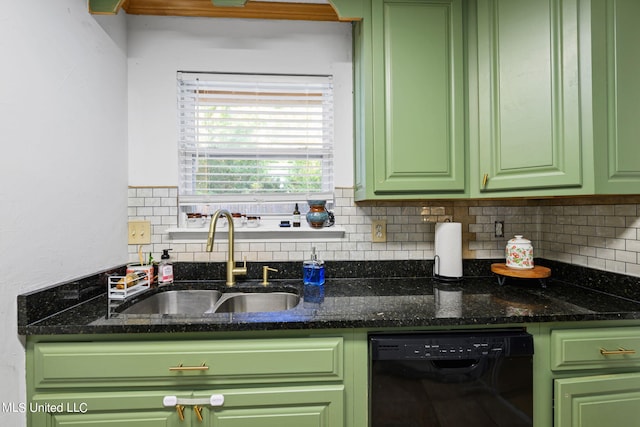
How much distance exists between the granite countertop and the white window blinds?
1.69 feet

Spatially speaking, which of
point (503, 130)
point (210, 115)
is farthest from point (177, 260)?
point (503, 130)

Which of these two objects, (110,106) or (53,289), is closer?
(53,289)

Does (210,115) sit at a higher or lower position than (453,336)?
higher

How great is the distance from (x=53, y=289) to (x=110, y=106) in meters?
0.90

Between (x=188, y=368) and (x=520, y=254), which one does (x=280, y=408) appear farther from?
(x=520, y=254)

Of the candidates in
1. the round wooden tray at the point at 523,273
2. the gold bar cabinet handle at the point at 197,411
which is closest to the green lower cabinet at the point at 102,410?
the gold bar cabinet handle at the point at 197,411

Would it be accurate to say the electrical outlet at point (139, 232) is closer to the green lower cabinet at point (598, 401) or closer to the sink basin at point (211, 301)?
the sink basin at point (211, 301)

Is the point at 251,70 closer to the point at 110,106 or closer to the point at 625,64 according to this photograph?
the point at 110,106

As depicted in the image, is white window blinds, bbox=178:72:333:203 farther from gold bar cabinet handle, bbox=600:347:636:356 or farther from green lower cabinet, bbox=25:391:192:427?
gold bar cabinet handle, bbox=600:347:636:356

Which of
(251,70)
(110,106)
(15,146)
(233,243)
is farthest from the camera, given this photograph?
(251,70)

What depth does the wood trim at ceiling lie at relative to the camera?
1655 millimetres

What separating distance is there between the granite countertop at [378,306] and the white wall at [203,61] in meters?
0.65

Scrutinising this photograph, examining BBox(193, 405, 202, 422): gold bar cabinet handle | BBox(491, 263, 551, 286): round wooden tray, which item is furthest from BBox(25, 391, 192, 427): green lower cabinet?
BBox(491, 263, 551, 286): round wooden tray

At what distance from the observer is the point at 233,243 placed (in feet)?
5.38
